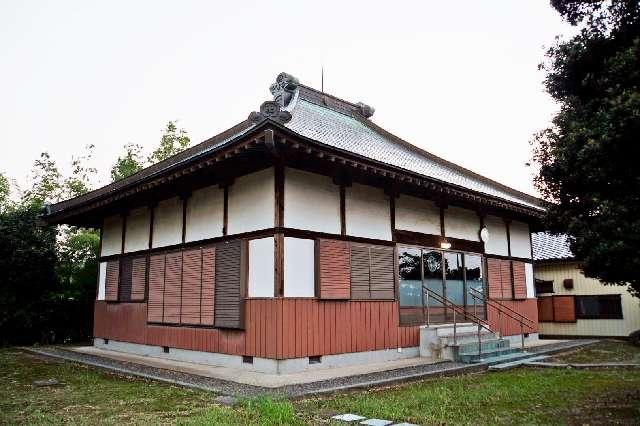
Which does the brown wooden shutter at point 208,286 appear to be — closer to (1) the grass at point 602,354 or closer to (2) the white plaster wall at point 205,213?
(2) the white plaster wall at point 205,213

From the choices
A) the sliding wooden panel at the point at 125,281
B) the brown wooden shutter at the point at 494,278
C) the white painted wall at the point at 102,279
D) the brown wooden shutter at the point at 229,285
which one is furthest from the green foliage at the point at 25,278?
the brown wooden shutter at the point at 494,278

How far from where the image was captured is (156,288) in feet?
38.0

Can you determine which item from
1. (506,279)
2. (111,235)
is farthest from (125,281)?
(506,279)

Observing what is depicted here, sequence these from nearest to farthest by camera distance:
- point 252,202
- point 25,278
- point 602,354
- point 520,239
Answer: point 252,202 → point 602,354 → point 520,239 → point 25,278

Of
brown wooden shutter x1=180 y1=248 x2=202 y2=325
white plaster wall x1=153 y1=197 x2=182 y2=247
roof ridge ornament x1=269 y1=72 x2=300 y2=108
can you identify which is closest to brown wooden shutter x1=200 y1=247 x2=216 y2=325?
brown wooden shutter x1=180 y1=248 x2=202 y2=325

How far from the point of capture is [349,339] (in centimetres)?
955

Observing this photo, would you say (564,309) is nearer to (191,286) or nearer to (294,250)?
(294,250)

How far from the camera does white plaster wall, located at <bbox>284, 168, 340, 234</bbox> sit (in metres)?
9.07

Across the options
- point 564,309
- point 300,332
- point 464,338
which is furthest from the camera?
point 564,309

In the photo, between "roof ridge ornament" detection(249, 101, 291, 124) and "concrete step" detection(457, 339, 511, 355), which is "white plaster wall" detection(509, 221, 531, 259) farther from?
"roof ridge ornament" detection(249, 101, 291, 124)

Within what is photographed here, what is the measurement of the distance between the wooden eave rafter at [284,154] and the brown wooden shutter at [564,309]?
676 centimetres

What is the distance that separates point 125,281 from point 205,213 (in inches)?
154

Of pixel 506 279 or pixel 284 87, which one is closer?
pixel 284 87

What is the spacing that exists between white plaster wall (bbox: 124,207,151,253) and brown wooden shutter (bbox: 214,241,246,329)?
3564mm
